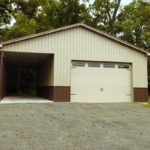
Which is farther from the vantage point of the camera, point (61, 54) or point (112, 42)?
point (112, 42)

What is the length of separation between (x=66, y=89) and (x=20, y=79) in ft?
52.7

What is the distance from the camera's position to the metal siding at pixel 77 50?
38.2 feet

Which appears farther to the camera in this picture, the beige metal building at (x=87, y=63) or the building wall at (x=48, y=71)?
the building wall at (x=48, y=71)

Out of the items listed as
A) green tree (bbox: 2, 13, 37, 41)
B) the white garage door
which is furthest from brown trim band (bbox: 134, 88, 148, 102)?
green tree (bbox: 2, 13, 37, 41)

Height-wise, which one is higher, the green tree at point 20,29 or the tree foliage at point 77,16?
the tree foliage at point 77,16

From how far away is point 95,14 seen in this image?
31047 mm

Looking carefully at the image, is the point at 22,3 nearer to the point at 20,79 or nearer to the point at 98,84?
the point at 20,79

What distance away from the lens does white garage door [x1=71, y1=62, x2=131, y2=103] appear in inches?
482

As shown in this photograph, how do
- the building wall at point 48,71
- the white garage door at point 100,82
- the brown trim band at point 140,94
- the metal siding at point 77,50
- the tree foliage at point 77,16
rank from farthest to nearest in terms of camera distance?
the tree foliage at point 77,16 → the brown trim band at point 140,94 → the building wall at point 48,71 → the white garage door at point 100,82 → the metal siding at point 77,50

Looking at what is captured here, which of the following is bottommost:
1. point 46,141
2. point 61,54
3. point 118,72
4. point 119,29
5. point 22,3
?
point 46,141

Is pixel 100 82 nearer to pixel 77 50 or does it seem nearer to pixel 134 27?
pixel 77 50

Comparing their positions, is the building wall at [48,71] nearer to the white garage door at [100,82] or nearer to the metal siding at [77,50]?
the metal siding at [77,50]

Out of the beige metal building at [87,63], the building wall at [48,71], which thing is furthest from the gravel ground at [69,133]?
the building wall at [48,71]

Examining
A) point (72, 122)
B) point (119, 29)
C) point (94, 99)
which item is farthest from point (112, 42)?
point (119, 29)
